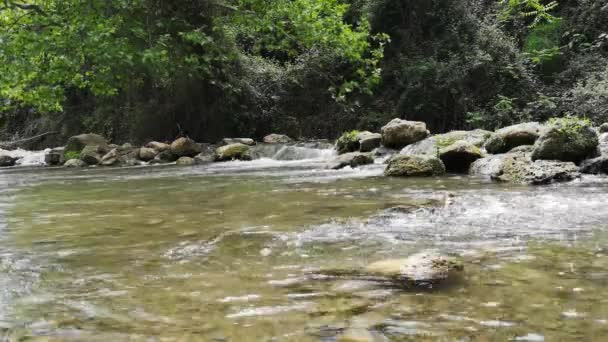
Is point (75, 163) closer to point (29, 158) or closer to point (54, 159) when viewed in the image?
point (54, 159)

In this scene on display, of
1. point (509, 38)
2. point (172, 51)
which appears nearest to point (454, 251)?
point (172, 51)

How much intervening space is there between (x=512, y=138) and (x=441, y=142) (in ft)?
4.55

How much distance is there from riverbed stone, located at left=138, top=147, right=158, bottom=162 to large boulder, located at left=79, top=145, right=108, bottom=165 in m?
1.23

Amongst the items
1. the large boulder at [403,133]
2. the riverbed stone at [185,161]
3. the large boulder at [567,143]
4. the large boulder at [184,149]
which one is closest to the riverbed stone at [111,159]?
the large boulder at [184,149]

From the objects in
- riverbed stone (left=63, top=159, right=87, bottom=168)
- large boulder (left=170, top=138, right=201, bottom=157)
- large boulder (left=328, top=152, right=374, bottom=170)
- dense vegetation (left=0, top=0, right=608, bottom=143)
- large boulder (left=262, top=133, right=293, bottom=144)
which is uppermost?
dense vegetation (left=0, top=0, right=608, bottom=143)

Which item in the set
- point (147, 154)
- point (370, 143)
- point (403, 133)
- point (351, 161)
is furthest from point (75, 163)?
point (403, 133)

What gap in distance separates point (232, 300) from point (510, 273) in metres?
1.37

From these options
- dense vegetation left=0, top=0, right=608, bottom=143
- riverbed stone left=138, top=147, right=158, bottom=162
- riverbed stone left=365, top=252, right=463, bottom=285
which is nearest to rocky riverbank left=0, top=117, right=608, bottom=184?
riverbed stone left=138, top=147, right=158, bottom=162

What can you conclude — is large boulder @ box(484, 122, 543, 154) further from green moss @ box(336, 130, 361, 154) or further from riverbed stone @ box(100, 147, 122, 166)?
riverbed stone @ box(100, 147, 122, 166)

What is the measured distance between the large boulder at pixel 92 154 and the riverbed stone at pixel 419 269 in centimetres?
1401

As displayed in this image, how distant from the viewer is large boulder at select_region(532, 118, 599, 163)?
754 cm

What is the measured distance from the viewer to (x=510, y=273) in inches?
102

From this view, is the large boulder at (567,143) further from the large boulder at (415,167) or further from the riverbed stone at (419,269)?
the riverbed stone at (419,269)

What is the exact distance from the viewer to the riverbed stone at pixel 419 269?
2508 millimetres
